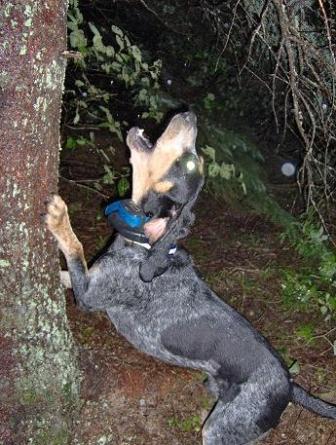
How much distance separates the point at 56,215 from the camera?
3434mm

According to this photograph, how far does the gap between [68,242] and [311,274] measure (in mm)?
3947

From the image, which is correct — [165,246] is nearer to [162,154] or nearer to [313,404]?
[162,154]

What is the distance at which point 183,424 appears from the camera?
183 inches

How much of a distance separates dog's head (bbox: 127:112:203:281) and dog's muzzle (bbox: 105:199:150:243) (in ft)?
0.22

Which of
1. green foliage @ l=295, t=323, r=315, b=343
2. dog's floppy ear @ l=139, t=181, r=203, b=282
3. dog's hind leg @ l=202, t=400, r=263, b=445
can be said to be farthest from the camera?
green foliage @ l=295, t=323, r=315, b=343

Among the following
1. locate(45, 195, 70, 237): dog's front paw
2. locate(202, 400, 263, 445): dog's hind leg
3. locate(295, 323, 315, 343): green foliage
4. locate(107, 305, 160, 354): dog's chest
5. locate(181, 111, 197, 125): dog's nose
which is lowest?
locate(295, 323, 315, 343): green foliage

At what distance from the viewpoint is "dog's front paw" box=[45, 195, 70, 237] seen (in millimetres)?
3406

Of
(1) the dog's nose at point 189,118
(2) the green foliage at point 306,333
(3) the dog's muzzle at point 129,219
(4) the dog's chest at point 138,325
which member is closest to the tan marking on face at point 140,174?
(3) the dog's muzzle at point 129,219

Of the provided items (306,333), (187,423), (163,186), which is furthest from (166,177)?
(306,333)

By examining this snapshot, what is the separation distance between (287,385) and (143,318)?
1.29m

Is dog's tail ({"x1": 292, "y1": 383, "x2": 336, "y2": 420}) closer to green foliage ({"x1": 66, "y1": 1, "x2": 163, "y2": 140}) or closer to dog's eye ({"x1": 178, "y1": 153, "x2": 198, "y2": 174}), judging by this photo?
dog's eye ({"x1": 178, "y1": 153, "x2": 198, "y2": 174})

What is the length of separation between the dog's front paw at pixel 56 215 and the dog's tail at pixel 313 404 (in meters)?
2.39

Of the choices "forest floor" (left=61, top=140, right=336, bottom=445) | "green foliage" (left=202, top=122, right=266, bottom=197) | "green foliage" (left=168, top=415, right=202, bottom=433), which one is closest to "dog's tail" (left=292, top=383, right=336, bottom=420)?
"forest floor" (left=61, top=140, right=336, bottom=445)

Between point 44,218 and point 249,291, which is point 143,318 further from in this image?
point 249,291
